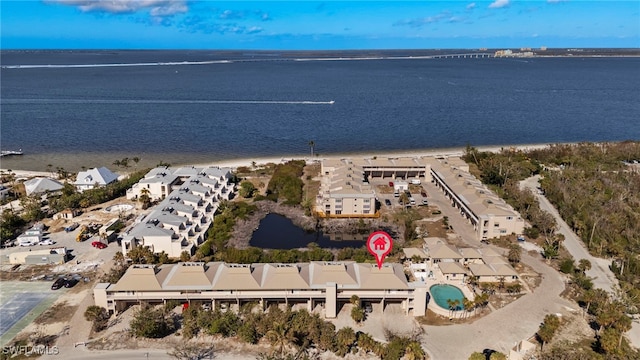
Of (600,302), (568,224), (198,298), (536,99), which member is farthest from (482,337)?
(536,99)

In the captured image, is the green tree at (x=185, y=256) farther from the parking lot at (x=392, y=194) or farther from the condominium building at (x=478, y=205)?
the condominium building at (x=478, y=205)

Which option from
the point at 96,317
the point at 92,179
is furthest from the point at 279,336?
the point at 92,179

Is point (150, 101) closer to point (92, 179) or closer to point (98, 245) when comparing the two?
point (92, 179)

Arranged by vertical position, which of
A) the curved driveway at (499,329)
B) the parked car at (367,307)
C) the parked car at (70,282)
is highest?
the parked car at (70,282)

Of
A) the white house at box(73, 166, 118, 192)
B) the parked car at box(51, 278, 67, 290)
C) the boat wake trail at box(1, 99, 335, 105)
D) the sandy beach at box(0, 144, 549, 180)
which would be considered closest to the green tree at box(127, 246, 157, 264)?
the parked car at box(51, 278, 67, 290)

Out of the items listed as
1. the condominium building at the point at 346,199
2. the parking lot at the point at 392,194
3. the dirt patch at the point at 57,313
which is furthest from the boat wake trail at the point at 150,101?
the dirt patch at the point at 57,313

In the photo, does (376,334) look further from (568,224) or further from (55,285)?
(568,224)
